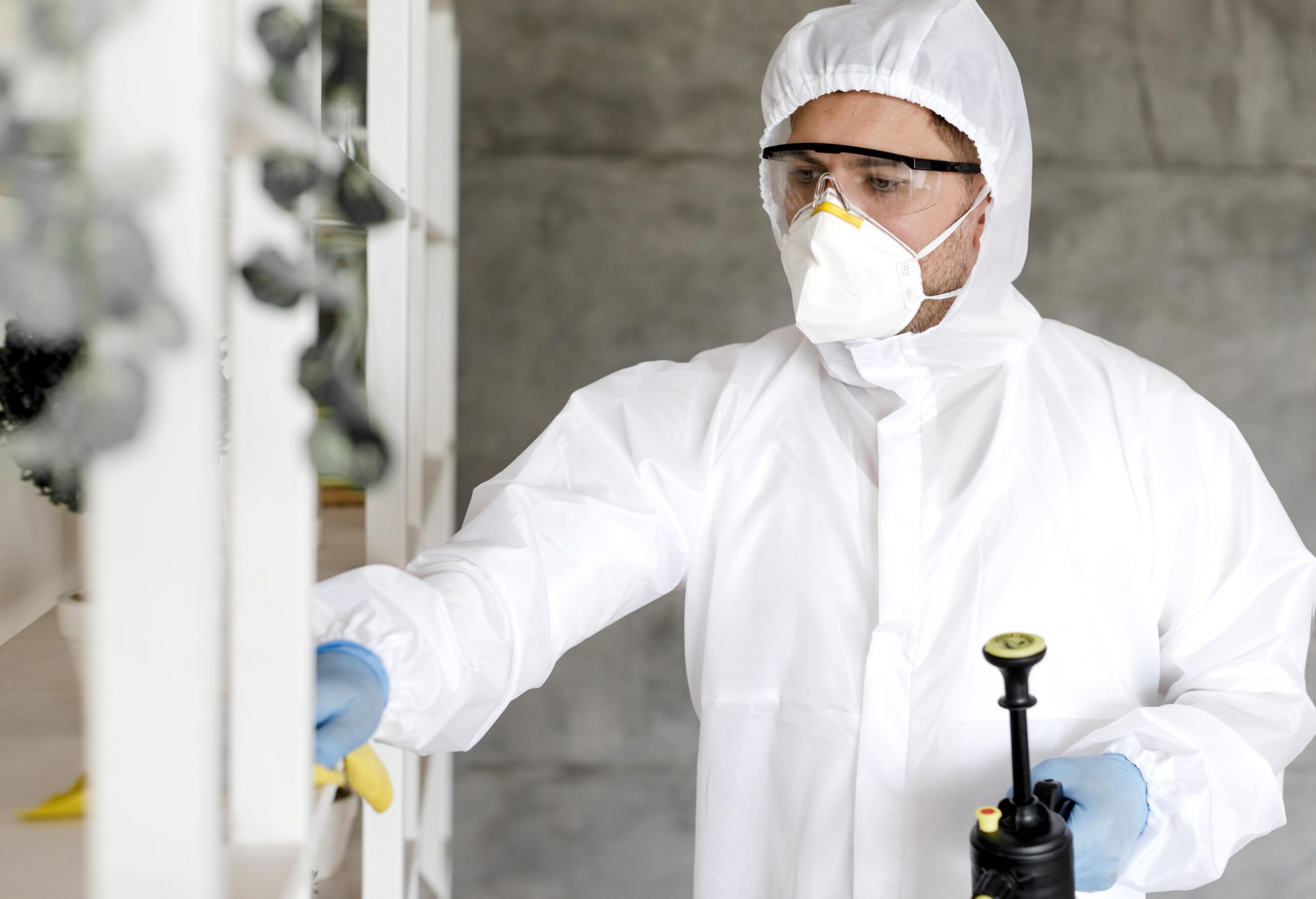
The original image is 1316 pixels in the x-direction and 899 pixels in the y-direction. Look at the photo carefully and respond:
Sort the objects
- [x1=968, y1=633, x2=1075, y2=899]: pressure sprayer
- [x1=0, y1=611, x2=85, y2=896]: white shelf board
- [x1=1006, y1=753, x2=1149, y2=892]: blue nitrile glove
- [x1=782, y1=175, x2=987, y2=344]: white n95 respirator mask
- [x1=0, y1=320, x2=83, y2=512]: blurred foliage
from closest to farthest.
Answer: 1. [x1=0, y1=320, x2=83, y2=512]: blurred foliage
2. [x1=0, y1=611, x2=85, y2=896]: white shelf board
3. [x1=968, y1=633, x2=1075, y2=899]: pressure sprayer
4. [x1=1006, y1=753, x2=1149, y2=892]: blue nitrile glove
5. [x1=782, y1=175, x2=987, y2=344]: white n95 respirator mask

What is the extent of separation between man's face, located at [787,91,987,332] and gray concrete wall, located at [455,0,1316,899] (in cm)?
91

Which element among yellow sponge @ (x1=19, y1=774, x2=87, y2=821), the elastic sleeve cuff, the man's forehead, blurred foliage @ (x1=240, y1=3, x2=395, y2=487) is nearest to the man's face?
the man's forehead

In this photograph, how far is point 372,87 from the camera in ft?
3.81

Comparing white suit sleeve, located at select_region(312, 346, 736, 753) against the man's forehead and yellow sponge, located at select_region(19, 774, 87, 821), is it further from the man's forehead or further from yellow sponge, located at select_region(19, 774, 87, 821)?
the man's forehead

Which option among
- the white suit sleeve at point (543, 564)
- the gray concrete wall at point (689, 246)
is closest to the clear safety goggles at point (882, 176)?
the white suit sleeve at point (543, 564)

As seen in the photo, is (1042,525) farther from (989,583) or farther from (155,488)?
(155,488)

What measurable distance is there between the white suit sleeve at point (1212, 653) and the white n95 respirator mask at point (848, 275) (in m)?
0.35

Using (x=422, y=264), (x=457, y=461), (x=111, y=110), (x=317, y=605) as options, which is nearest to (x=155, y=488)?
(x=111, y=110)

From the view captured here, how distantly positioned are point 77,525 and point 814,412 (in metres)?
0.91

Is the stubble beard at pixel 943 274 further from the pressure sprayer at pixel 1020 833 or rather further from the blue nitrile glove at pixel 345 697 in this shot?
the blue nitrile glove at pixel 345 697

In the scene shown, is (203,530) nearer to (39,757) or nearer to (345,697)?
(345,697)

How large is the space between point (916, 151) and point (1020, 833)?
2.78 feet

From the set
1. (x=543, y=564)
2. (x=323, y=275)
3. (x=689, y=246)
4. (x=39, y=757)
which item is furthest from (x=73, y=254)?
(x=689, y=246)

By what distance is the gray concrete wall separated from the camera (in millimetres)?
2258
